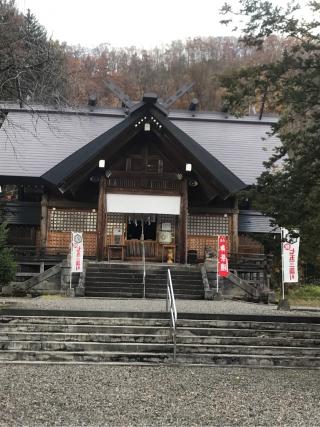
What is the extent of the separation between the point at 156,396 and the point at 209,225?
A: 1355 cm

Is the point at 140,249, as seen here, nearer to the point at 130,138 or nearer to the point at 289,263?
the point at 130,138

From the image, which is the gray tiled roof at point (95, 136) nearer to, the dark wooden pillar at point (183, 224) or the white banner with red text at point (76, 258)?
the dark wooden pillar at point (183, 224)

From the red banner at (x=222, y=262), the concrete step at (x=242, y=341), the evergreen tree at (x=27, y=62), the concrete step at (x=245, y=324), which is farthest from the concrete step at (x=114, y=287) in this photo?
the evergreen tree at (x=27, y=62)

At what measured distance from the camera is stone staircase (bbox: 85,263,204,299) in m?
14.6

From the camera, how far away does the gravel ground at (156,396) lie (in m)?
4.74

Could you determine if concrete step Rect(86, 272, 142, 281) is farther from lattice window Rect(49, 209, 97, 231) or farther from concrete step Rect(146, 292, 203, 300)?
lattice window Rect(49, 209, 97, 231)

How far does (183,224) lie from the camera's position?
17406 millimetres

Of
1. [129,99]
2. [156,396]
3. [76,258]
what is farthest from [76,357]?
[129,99]

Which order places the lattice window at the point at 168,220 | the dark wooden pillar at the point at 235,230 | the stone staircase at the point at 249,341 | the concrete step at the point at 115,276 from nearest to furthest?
the stone staircase at the point at 249,341
the concrete step at the point at 115,276
the dark wooden pillar at the point at 235,230
the lattice window at the point at 168,220

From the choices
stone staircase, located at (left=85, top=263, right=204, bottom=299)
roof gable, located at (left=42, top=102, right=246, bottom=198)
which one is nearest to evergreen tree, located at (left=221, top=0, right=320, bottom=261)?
stone staircase, located at (left=85, top=263, right=204, bottom=299)

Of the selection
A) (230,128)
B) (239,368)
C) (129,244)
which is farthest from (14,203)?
(239,368)

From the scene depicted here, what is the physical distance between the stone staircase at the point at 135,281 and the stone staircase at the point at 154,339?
18.6 ft

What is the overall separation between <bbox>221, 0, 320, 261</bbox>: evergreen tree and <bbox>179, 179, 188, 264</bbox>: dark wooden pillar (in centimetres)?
1012

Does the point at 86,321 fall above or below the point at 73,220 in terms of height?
below
